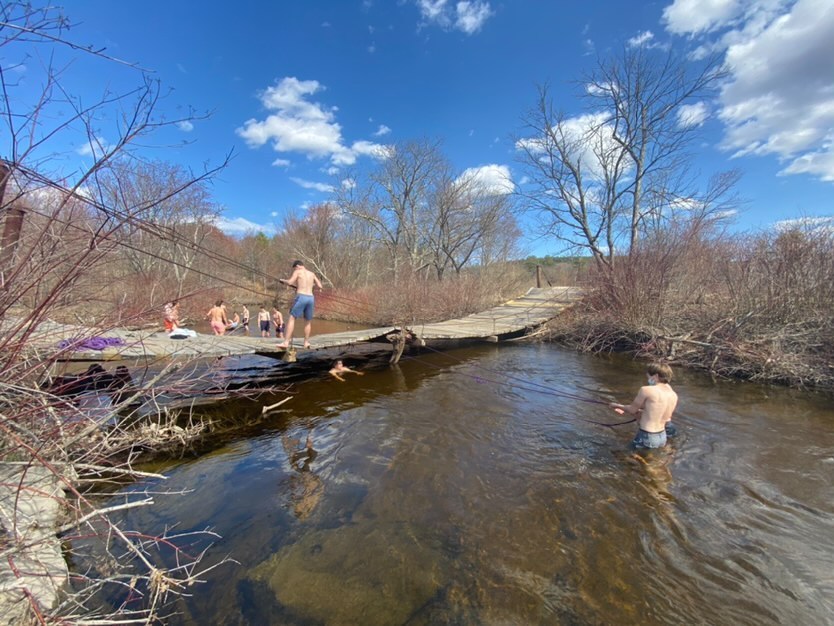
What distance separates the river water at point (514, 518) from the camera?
3.02m

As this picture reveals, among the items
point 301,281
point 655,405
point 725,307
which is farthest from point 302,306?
point 725,307

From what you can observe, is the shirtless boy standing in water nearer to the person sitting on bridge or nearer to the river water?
the river water

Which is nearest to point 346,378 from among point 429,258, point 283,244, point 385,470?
point 385,470

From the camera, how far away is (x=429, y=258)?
28.8 m

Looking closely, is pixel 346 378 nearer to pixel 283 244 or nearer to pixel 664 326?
pixel 664 326

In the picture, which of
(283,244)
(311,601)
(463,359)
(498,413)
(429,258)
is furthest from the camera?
(283,244)

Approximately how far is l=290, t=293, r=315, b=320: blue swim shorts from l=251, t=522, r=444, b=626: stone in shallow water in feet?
15.6

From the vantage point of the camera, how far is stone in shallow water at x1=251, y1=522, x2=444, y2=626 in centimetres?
302

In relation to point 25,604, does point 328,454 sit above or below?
below

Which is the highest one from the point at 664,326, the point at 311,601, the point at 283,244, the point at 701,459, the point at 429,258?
the point at 283,244

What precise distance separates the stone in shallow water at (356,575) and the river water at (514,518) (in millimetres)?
15

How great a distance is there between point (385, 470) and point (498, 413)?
9.72ft

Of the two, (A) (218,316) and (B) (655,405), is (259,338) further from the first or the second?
(B) (655,405)

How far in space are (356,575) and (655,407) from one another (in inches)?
173
